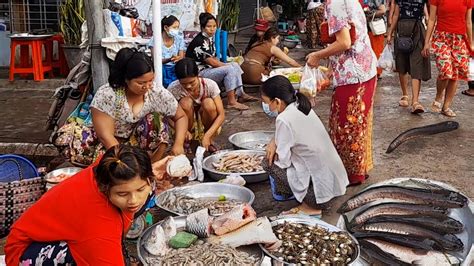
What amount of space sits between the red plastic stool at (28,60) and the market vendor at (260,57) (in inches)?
136

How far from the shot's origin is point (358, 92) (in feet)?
14.9

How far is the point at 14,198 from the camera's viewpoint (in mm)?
4129

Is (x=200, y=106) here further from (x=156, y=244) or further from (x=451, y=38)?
(x=451, y=38)

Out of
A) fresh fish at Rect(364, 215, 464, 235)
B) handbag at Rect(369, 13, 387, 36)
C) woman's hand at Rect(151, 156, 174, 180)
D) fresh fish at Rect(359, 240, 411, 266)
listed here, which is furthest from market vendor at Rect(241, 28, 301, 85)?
fresh fish at Rect(359, 240, 411, 266)

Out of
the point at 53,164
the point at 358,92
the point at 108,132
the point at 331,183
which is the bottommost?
the point at 53,164

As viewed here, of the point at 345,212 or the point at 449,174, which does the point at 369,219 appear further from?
the point at 449,174

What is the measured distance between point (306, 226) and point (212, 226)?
2.12 feet

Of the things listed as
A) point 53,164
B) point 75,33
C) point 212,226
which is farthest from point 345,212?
point 75,33

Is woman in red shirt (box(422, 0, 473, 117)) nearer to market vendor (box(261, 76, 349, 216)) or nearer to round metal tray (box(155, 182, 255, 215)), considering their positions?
market vendor (box(261, 76, 349, 216))

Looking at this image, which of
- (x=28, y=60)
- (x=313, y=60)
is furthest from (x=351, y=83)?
(x=28, y=60)

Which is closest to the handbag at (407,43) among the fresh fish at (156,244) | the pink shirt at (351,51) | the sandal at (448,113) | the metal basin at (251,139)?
the sandal at (448,113)

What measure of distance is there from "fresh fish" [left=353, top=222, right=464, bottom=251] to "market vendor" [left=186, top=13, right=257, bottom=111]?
3.81 m

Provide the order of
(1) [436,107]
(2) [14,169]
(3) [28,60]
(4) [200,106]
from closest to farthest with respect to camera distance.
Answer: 1. (2) [14,169]
2. (4) [200,106]
3. (1) [436,107]
4. (3) [28,60]

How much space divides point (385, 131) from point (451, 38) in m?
1.43
